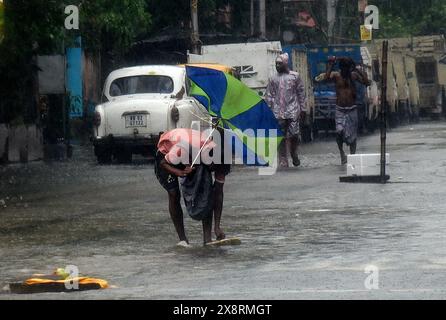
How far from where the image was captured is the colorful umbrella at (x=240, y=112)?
48.3ft

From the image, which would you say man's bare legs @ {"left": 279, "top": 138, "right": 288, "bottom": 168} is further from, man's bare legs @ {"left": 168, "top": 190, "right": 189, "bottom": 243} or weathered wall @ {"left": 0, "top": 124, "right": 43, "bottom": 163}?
man's bare legs @ {"left": 168, "top": 190, "right": 189, "bottom": 243}

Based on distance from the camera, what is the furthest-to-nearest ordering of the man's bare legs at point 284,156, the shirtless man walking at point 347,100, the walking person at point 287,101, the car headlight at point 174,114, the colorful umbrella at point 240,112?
the car headlight at point 174,114 < the walking person at point 287,101 < the man's bare legs at point 284,156 < the shirtless man walking at point 347,100 < the colorful umbrella at point 240,112

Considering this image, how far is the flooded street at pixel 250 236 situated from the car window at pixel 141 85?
14.5ft

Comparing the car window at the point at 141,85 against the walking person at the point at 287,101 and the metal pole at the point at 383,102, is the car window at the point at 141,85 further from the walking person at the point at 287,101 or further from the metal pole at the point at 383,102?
the metal pole at the point at 383,102

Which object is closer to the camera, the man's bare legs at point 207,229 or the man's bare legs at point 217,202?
the man's bare legs at point 207,229

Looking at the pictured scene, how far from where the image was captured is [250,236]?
15148 mm

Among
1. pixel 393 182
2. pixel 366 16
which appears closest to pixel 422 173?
pixel 393 182

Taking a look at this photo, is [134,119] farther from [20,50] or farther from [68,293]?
[68,293]

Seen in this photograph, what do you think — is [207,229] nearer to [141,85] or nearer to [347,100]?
[347,100]

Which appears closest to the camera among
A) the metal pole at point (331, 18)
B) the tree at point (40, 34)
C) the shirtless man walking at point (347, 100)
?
the tree at point (40, 34)

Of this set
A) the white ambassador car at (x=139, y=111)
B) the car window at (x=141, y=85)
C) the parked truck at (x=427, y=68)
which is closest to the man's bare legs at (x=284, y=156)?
the white ambassador car at (x=139, y=111)

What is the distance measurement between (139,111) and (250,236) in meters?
13.1

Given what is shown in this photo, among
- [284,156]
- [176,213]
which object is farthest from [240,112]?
[284,156]

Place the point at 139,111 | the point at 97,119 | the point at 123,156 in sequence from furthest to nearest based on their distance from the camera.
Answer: the point at 123,156 < the point at 97,119 < the point at 139,111
